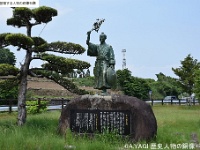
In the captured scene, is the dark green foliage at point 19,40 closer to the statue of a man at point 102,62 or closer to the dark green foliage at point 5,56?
the statue of a man at point 102,62

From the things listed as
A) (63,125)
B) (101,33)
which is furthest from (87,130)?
(101,33)

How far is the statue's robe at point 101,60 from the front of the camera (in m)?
10.5

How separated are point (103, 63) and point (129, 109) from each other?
78.4 inches

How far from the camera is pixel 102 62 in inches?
420

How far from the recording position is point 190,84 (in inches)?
1300

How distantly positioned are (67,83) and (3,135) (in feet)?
17.4

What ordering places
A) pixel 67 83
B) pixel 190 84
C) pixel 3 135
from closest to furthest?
pixel 3 135, pixel 67 83, pixel 190 84

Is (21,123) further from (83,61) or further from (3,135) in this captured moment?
(3,135)

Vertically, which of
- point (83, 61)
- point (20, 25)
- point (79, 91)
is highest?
point (20, 25)

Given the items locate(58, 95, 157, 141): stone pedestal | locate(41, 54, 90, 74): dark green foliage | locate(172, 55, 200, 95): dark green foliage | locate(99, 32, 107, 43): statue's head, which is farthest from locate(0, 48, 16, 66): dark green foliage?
locate(58, 95, 157, 141): stone pedestal

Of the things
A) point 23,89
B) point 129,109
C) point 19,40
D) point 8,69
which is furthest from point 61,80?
point 129,109

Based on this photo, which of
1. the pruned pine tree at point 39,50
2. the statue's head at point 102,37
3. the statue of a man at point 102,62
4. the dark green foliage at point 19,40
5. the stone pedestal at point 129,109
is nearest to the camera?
the stone pedestal at point 129,109

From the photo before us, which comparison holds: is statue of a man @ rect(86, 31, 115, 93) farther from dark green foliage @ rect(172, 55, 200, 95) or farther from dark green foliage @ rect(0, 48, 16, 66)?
dark green foliage @ rect(0, 48, 16, 66)

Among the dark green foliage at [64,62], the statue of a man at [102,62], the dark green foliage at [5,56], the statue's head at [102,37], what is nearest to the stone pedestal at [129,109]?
the statue of a man at [102,62]
